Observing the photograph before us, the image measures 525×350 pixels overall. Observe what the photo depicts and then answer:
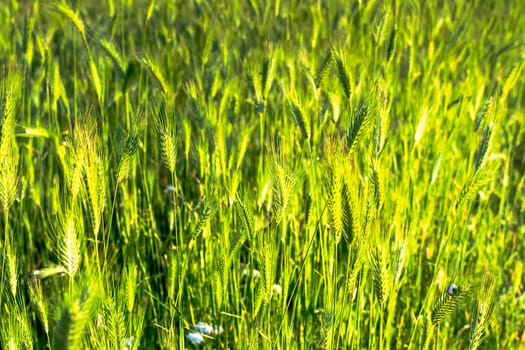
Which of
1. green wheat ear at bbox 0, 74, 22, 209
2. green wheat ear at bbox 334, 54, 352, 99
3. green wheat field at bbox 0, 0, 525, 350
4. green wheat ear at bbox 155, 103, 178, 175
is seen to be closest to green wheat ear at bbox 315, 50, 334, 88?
green wheat field at bbox 0, 0, 525, 350

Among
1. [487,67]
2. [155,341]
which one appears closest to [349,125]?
[155,341]

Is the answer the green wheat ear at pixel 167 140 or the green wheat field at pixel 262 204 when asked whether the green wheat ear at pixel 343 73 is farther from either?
the green wheat ear at pixel 167 140

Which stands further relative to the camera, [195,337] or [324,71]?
[324,71]

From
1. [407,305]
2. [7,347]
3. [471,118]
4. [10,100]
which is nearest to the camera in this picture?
[7,347]

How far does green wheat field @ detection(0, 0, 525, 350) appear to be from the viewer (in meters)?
1.16

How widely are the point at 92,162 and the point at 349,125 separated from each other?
45cm

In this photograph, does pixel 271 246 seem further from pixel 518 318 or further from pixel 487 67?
pixel 487 67

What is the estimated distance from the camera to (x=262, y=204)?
170 centimetres

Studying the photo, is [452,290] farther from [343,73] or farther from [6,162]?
[6,162]

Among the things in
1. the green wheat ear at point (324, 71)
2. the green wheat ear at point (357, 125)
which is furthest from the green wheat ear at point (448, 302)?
the green wheat ear at point (324, 71)

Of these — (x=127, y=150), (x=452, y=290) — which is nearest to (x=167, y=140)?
(x=127, y=150)

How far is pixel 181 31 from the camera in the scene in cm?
275

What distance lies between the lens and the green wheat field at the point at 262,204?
1.16 meters

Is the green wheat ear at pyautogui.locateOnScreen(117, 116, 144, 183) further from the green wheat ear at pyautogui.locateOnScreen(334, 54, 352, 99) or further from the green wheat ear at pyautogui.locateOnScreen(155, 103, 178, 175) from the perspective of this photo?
the green wheat ear at pyautogui.locateOnScreen(334, 54, 352, 99)
